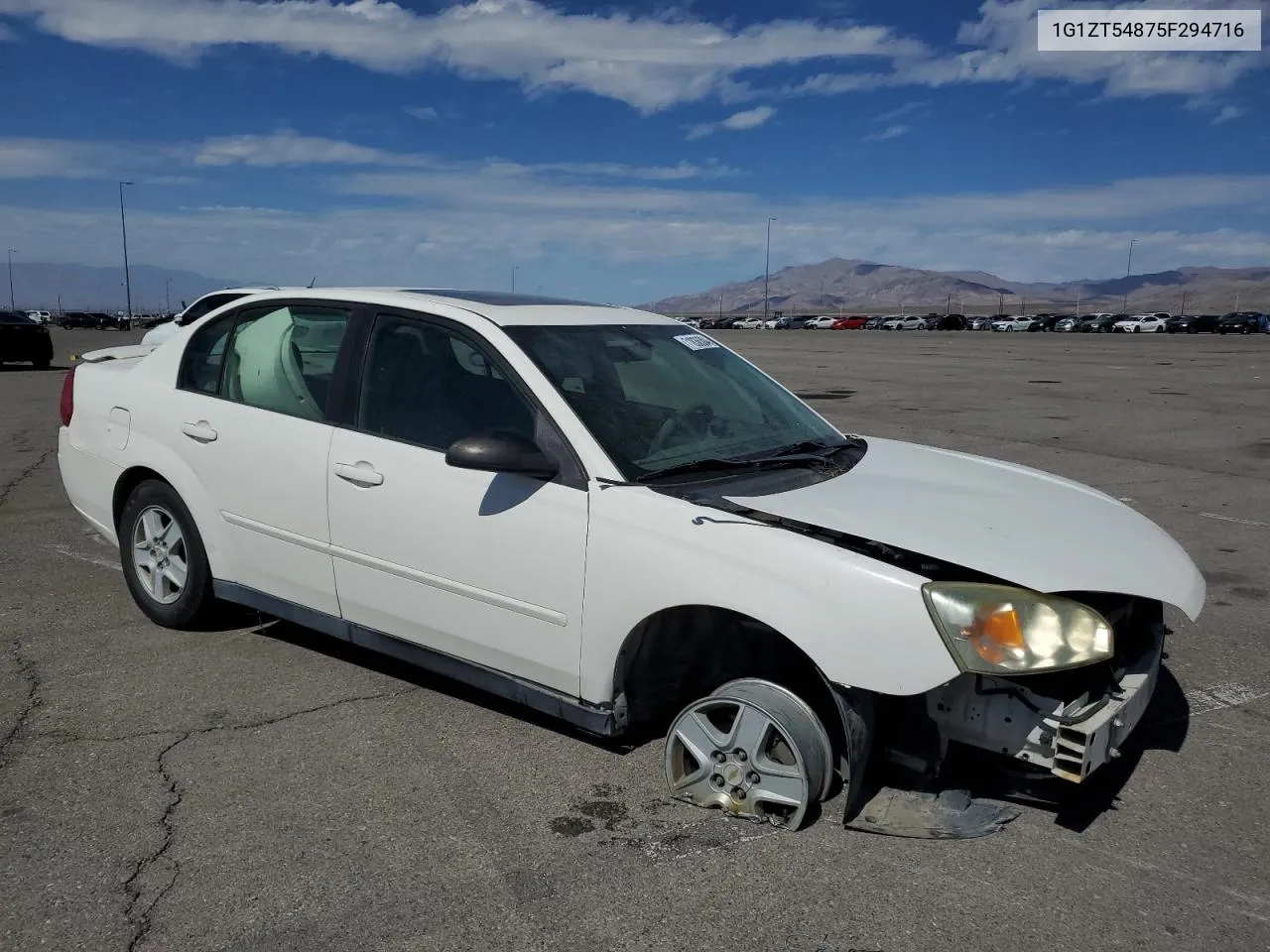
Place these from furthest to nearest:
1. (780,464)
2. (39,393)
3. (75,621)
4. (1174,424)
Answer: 1. (39,393)
2. (1174,424)
3. (75,621)
4. (780,464)

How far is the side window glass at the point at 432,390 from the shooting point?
399 centimetres

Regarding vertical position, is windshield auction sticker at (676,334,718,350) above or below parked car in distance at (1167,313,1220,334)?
above

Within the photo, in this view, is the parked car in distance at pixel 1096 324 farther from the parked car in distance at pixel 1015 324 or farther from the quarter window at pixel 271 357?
the quarter window at pixel 271 357

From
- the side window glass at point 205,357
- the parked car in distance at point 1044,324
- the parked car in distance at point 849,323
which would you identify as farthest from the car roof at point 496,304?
the parked car in distance at point 849,323

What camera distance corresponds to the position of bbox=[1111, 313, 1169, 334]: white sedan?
73.3 meters

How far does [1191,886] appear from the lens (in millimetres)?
3109

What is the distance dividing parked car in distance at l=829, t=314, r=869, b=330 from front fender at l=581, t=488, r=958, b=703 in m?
102

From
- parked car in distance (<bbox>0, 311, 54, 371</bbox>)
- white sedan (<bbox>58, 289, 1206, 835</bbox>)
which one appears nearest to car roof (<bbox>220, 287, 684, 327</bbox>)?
white sedan (<bbox>58, 289, 1206, 835</bbox>)

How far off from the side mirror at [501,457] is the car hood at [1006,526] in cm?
62

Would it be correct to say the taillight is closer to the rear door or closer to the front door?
the rear door

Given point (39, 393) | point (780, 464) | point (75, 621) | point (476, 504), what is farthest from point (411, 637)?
point (39, 393)

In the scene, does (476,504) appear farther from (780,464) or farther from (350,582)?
(780,464)

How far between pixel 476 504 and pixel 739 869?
57.1 inches

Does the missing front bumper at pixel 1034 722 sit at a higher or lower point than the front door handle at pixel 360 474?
lower
